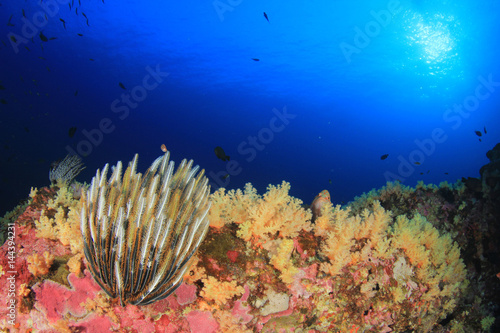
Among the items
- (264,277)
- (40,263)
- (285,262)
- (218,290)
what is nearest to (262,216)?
(285,262)

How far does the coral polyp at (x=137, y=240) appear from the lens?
204 cm

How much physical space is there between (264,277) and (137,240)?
155 cm

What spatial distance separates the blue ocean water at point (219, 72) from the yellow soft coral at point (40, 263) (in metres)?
7.03

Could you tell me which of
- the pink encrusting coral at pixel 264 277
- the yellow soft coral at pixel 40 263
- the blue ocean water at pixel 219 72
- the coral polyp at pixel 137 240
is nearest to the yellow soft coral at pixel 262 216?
the pink encrusting coral at pixel 264 277

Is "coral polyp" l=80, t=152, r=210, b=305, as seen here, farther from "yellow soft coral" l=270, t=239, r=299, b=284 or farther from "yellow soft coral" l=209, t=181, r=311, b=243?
"yellow soft coral" l=270, t=239, r=299, b=284

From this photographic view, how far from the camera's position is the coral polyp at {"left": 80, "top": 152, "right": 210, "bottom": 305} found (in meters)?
2.04

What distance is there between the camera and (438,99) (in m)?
82.4

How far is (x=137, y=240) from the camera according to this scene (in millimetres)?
2096

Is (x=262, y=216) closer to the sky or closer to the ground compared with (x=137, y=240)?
closer to the ground

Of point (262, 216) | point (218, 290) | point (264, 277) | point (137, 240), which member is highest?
point (137, 240)

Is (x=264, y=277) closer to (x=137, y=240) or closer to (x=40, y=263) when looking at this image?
(x=137, y=240)

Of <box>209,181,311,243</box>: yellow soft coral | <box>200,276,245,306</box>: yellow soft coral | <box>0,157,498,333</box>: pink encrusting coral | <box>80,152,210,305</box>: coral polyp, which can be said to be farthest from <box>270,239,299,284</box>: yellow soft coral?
<box>80,152,210,305</box>: coral polyp

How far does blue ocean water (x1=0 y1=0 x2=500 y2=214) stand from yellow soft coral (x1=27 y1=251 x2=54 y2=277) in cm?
703

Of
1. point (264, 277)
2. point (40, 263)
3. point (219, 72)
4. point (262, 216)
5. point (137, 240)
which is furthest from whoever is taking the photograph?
point (219, 72)
